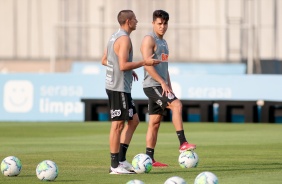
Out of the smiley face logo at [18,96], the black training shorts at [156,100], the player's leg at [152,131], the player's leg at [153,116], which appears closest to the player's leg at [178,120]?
the black training shorts at [156,100]

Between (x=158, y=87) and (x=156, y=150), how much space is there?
329 centimetres

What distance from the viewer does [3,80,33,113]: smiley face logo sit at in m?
31.8

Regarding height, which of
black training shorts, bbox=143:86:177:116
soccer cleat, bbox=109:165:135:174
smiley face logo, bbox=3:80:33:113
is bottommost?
smiley face logo, bbox=3:80:33:113

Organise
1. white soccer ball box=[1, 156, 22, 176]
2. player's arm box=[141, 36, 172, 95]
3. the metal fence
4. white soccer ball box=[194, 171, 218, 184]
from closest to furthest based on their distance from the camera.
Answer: white soccer ball box=[194, 171, 218, 184], white soccer ball box=[1, 156, 22, 176], player's arm box=[141, 36, 172, 95], the metal fence

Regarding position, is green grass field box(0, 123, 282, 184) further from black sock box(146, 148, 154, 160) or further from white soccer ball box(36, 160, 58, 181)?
black sock box(146, 148, 154, 160)

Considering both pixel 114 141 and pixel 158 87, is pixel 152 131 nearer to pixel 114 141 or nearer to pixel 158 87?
pixel 158 87

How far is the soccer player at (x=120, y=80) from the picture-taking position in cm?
1398

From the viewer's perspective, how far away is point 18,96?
105ft

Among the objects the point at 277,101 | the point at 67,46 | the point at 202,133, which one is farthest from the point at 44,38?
the point at 202,133

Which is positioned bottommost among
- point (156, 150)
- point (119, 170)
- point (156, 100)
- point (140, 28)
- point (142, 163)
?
point (156, 150)

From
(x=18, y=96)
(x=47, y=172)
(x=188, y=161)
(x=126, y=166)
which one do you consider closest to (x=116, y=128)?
(x=126, y=166)

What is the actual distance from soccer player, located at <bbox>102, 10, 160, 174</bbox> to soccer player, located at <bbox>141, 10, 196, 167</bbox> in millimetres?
1067

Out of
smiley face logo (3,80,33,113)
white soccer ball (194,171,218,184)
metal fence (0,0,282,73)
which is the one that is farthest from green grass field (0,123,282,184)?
metal fence (0,0,282,73)

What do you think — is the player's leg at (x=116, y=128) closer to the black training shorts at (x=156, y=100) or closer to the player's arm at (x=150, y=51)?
the player's arm at (x=150, y=51)
